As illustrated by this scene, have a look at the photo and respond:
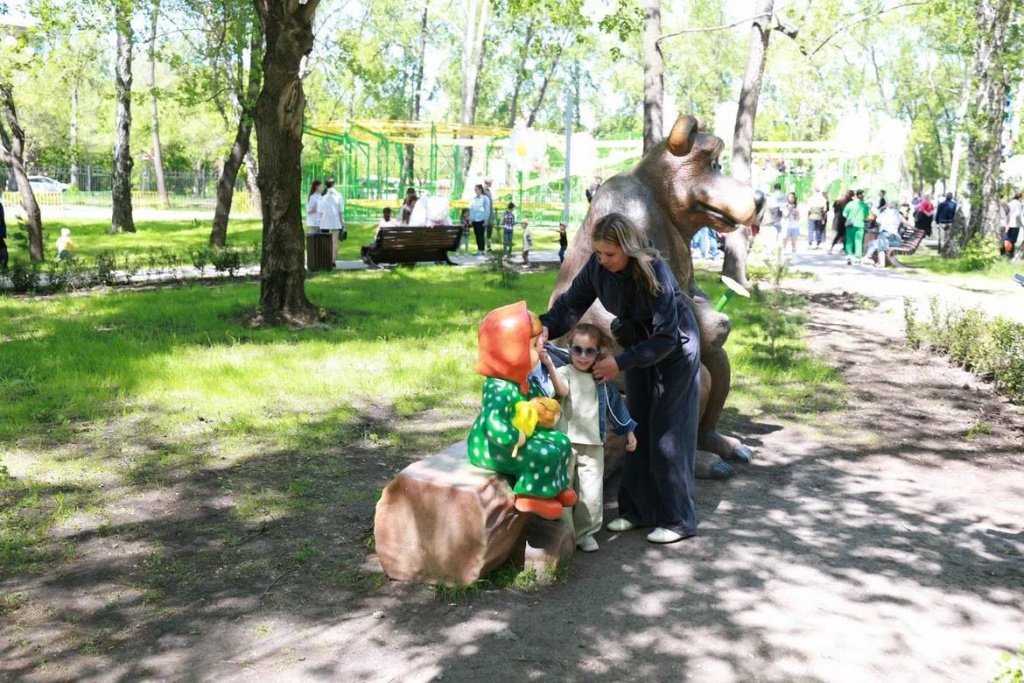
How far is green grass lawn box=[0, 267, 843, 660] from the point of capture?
4.53 meters

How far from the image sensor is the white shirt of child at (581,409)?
4621mm

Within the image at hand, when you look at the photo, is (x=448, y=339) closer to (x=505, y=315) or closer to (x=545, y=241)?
(x=505, y=315)

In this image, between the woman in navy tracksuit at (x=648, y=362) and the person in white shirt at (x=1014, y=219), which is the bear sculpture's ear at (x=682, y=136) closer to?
the woman in navy tracksuit at (x=648, y=362)

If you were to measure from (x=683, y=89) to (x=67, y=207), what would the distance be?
3652 cm

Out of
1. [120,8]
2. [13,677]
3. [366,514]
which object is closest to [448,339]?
[366,514]

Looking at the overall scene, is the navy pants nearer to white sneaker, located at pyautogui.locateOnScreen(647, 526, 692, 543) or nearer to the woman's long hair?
white sneaker, located at pyautogui.locateOnScreen(647, 526, 692, 543)

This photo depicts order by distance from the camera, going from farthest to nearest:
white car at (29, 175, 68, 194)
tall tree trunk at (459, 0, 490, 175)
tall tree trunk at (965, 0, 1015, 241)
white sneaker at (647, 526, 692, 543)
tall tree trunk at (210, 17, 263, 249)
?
white car at (29, 175, 68, 194)
tall tree trunk at (459, 0, 490, 175)
tall tree trunk at (965, 0, 1015, 241)
tall tree trunk at (210, 17, 263, 249)
white sneaker at (647, 526, 692, 543)

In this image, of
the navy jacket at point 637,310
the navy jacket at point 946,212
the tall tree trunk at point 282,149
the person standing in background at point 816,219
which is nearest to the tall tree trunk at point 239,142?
the tall tree trunk at point 282,149

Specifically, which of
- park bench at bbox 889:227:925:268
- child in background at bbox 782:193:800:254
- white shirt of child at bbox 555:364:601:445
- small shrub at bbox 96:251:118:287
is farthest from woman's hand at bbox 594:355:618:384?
park bench at bbox 889:227:925:268

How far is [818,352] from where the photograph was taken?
10.9 metres

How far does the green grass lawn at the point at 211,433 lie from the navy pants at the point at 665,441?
1.48 m

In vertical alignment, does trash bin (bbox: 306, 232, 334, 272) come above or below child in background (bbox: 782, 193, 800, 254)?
below

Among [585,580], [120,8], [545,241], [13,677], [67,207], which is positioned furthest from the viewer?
[67,207]

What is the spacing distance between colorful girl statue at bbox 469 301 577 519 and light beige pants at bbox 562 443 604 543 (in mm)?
374
